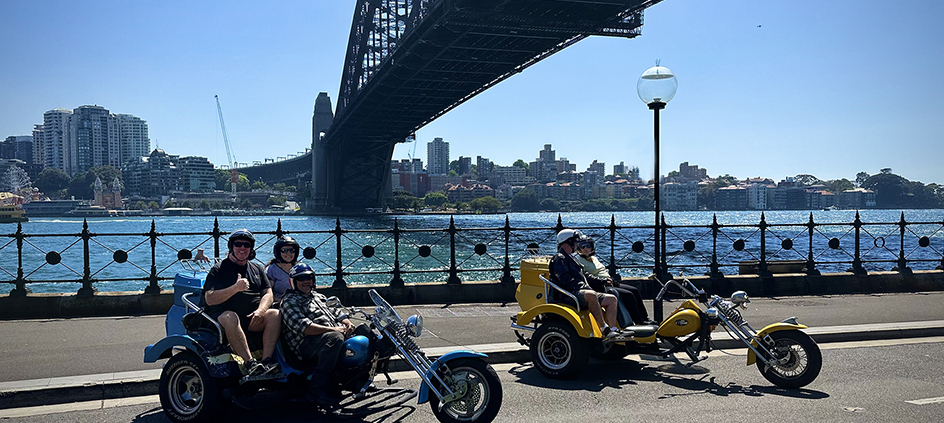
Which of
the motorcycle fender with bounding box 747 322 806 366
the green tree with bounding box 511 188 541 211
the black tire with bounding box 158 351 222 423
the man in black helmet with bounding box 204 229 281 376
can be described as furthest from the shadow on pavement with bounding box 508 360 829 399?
the green tree with bounding box 511 188 541 211

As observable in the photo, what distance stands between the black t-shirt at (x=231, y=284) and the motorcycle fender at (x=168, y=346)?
293 mm

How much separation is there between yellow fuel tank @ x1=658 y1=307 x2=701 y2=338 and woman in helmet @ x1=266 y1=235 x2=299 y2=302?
3.74m

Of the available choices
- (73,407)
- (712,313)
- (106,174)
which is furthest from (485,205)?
(73,407)

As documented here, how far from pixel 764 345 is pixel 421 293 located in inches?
254

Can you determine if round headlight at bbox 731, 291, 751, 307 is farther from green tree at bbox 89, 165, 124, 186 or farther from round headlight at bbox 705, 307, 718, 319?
green tree at bbox 89, 165, 124, 186

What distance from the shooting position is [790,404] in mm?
5855

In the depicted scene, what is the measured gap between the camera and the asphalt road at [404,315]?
23.5ft

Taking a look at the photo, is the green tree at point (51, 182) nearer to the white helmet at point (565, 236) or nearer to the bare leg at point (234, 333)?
the white helmet at point (565, 236)

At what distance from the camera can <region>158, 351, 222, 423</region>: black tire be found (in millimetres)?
5293

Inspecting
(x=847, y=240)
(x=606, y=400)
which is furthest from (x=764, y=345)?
(x=847, y=240)

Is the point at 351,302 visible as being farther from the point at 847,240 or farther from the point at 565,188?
the point at 565,188

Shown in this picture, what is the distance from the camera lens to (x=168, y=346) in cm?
562

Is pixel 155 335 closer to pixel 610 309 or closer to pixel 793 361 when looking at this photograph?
pixel 610 309

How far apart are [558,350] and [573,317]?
1.25ft
